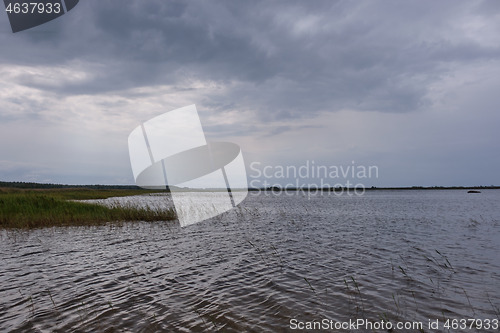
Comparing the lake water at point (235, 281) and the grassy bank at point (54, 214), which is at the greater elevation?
the grassy bank at point (54, 214)

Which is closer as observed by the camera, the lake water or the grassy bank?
the lake water

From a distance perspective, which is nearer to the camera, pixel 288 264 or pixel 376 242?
pixel 288 264

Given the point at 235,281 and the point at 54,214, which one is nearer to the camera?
the point at 235,281

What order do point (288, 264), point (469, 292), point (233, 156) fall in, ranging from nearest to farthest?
1. point (469, 292)
2. point (288, 264)
3. point (233, 156)

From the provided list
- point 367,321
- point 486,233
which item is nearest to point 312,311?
point 367,321

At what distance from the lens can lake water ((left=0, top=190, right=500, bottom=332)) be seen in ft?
21.2

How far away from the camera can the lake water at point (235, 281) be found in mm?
6469

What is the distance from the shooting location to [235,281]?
29.7 ft

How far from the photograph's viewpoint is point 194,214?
2705 centimetres

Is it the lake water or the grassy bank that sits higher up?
the grassy bank

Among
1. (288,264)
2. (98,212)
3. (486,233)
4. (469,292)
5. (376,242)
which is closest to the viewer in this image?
(469,292)

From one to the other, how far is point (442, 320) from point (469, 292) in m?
2.43

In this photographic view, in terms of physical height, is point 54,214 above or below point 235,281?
above

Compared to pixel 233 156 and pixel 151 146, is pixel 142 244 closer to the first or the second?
pixel 151 146
